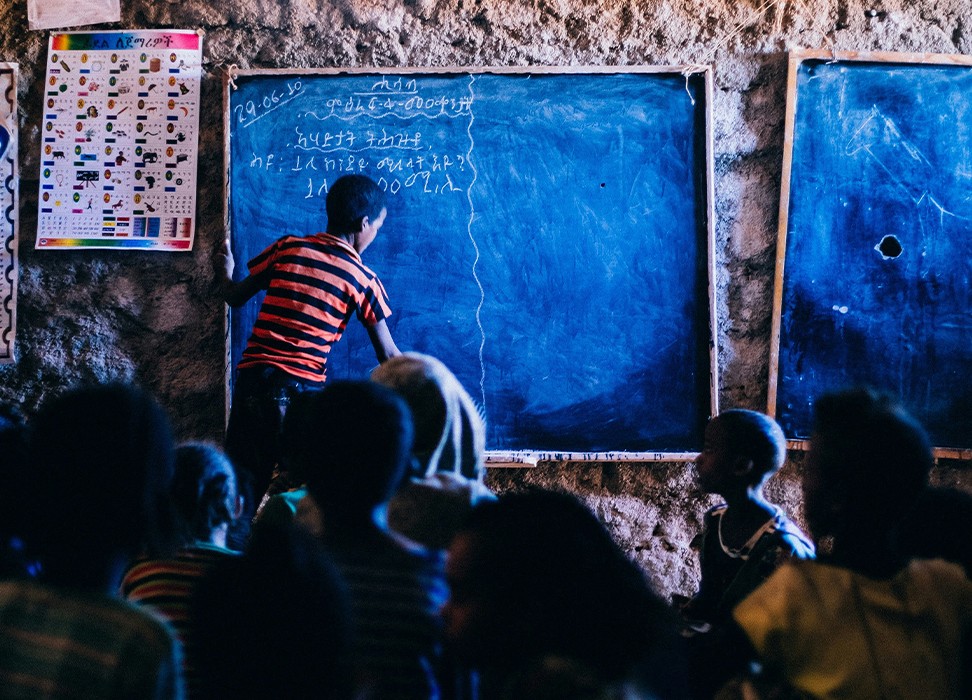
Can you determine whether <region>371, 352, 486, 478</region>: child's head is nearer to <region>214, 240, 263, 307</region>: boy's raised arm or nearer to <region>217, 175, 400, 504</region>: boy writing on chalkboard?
<region>217, 175, 400, 504</region>: boy writing on chalkboard

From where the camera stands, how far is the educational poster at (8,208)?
10.5ft

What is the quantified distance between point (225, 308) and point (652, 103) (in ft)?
6.06

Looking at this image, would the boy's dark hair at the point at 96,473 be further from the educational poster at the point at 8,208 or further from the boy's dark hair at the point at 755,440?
the educational poster at the point at 8,208

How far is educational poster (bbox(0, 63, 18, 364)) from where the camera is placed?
3.21m

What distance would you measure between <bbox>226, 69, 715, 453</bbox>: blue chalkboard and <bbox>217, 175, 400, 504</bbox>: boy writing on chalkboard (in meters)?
0.46

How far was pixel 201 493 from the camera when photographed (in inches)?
61.0

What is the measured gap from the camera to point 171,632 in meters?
1.01

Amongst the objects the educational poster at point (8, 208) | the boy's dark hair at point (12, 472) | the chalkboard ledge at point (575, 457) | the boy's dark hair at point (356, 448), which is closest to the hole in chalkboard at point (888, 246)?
the chalkboard ledge at point (575, 457)

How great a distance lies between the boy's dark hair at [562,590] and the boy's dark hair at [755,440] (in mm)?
1067

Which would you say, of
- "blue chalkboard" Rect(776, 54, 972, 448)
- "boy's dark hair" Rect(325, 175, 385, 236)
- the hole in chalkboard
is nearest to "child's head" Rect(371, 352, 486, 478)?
"boy's dark hair" Rect(325, 175, 385, 236)

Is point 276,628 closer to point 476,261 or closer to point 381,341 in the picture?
point 381,341

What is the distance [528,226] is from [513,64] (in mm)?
647

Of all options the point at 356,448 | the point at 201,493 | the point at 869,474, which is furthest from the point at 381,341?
the point at 869,474

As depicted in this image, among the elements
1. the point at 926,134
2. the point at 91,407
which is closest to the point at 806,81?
the point at 926,134
